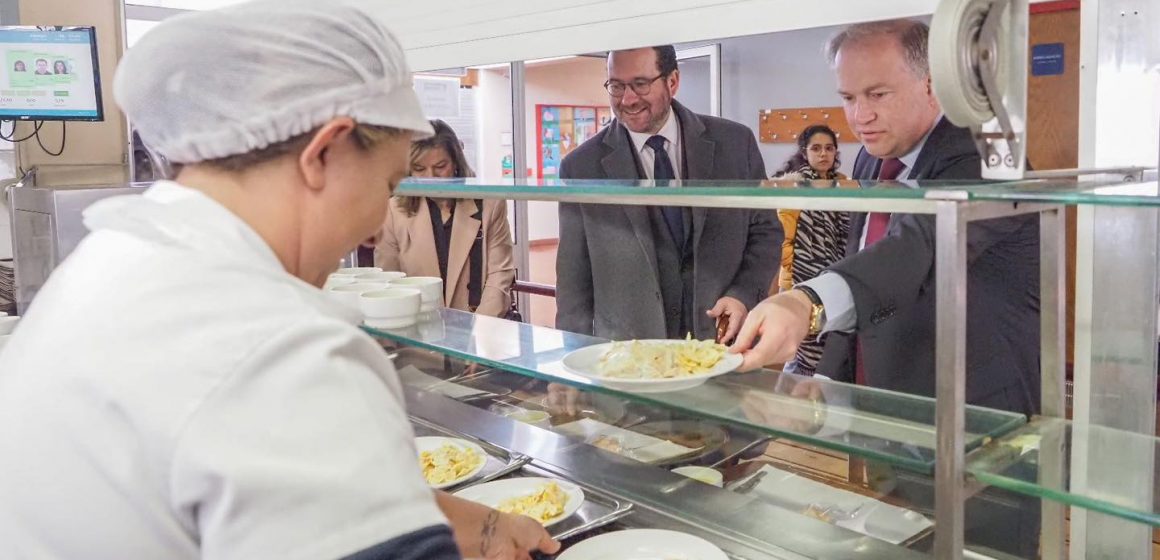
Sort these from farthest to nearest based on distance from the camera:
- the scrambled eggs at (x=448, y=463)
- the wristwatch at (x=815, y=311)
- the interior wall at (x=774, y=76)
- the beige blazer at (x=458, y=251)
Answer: the interior wall at (x=774, y=76)
the beige blazer at (x=458, y=251)
the scrambled eggs at (x=448, y=463)
the wristwatch at (x=815, y=311)

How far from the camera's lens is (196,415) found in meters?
0.76

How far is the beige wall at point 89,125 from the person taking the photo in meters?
4.38

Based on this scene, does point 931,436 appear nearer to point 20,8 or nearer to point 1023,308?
point 1023,308

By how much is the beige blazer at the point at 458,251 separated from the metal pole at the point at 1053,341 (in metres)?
2.11

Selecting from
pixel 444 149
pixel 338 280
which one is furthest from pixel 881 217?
pixel 444 149

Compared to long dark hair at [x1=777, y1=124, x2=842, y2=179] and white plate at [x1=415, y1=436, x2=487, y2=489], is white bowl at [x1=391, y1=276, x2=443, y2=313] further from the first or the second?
long dark hair at [x1=777, y1=124, x2=842, y2=179]

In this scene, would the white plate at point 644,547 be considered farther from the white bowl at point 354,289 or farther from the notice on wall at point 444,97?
the notice on wall at point 444,97

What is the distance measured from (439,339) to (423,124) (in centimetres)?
90

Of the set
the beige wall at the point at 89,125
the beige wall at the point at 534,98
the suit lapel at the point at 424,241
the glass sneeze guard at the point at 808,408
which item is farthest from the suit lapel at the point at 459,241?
the beige wall at the point at 534,98

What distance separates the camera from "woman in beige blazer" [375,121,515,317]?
122 inches

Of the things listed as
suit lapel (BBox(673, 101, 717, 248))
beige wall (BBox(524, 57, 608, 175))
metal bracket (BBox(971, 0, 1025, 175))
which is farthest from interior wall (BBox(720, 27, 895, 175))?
metal bracket (BBox(971, 0, 1025, 175))

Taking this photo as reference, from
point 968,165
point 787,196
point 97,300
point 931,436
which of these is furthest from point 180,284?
point 968,165

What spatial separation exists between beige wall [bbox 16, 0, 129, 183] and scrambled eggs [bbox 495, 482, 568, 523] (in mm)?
3692

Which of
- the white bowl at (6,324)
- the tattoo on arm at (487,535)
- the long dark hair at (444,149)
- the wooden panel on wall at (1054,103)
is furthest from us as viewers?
the wooden panel on wall at (1054,103)
